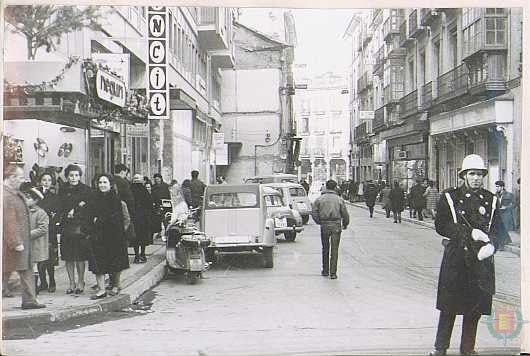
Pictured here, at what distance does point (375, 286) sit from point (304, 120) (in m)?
2.48

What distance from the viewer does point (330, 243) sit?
930cm

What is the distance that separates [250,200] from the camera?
11281 mm

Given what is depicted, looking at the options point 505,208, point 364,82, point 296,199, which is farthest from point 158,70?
point 296,199

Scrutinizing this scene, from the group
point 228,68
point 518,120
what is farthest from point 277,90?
point 518,120

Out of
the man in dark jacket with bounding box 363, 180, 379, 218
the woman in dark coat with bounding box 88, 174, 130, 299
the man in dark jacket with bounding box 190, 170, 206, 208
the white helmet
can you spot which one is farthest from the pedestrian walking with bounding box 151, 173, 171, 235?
the white helmet

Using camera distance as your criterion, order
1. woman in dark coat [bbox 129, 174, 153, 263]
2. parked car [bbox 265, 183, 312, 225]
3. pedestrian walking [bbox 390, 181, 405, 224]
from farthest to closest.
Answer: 1. parked car [bbox 265, 183, 312, 225]
2. woman in dark coat [bbox 129, 174, 153, 263]
3. pedestrian walking [bbox 390, 181, 405, 224]

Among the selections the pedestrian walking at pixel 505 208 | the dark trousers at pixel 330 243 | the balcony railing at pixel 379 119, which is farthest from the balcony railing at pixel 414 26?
the dark trousers at pixel 330 243

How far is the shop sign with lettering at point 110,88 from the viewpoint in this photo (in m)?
8.11

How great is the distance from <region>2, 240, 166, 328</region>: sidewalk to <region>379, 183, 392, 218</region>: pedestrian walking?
303 cm

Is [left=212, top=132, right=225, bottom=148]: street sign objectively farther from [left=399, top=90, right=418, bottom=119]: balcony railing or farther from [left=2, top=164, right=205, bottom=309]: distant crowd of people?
[left=399, top=90, right=418, bottom=119]: balcony railing

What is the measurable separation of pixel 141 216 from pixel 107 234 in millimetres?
2369

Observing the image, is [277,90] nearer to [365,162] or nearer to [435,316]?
[365,162]

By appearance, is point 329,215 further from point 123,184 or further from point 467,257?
point 467,257

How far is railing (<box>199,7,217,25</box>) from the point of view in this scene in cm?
745
